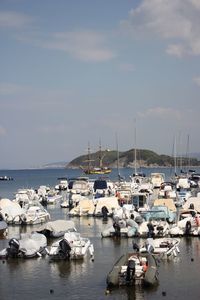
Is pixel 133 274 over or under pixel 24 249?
under

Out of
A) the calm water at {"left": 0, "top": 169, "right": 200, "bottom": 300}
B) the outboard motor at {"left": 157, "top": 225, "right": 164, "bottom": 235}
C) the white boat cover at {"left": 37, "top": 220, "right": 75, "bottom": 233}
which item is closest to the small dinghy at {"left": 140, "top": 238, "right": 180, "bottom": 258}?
the calm water at {"left": 0, "top": 169, "right": 200, "bottom": 300}

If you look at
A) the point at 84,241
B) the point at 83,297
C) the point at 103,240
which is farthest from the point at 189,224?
the point at 83,297

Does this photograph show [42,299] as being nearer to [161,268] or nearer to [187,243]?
[161,268]

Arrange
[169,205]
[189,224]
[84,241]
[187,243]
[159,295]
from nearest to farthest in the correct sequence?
[159,295] → [84,241] → [187,243] → [189,224] → [169,205]

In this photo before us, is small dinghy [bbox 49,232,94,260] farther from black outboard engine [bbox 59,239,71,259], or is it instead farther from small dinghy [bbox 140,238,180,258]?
small dinghy [bbox 140,238,180,258]

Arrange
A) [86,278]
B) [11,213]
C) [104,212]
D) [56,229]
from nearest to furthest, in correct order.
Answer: [86,278], [56,229], [11,213], [104,212]

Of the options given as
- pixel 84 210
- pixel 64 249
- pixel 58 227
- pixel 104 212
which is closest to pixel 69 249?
pixel 64 249

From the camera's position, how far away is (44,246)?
3909cm

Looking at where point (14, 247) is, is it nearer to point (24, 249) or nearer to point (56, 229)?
point (24, 249)

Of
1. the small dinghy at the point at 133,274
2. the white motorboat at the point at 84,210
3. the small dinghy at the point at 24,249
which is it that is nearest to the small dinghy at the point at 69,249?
the small dinghy at the point at 24,249

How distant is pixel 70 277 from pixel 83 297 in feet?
13.8

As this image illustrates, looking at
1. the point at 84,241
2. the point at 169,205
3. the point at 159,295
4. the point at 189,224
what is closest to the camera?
Answer: the point at 159,295

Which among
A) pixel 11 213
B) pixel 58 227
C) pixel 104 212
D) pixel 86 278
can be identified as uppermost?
pixel 11 213

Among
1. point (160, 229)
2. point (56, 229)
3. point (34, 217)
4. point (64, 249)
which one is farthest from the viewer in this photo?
point (34, 217)
